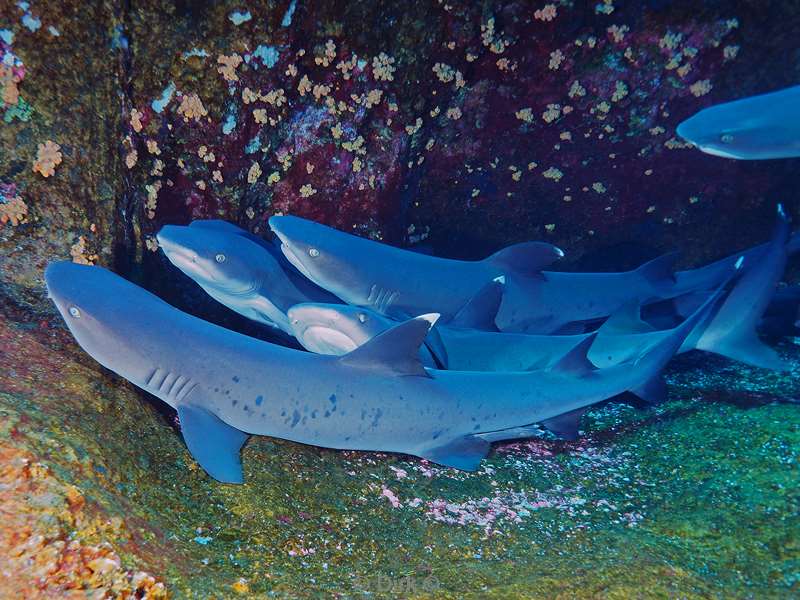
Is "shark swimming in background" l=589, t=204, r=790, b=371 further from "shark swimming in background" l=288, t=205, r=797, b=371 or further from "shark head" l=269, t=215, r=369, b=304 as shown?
"shark head" l=269, t=215, r=369, b=304

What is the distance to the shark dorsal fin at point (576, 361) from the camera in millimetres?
2740

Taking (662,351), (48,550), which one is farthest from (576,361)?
(48,550)

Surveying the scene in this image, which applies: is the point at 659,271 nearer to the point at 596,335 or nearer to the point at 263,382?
the point at 596,335

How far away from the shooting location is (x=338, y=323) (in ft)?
9.02

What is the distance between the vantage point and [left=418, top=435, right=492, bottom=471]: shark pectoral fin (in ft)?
8.48

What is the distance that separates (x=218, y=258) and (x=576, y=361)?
2098mm

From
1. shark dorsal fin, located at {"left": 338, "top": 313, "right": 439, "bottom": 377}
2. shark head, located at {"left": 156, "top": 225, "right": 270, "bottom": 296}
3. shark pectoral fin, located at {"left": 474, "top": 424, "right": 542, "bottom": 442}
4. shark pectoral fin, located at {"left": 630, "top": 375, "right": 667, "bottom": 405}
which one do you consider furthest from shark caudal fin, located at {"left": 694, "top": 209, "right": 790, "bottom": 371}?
shark head, located at {"left": 156, "top": 225, "right": 270, "bottom": 296}

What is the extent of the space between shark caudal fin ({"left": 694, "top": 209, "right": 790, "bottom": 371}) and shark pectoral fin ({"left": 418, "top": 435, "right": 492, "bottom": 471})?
2.10 m

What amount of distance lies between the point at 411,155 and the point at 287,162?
1013 mm

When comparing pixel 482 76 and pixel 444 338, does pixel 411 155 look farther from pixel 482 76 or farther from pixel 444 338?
pixel 444 338

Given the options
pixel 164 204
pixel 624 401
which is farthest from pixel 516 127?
pixel 164 204

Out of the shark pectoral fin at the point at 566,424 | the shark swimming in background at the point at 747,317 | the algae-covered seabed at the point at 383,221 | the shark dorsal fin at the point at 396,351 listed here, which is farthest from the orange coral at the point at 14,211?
the shark swimming in background at the point at 747,317

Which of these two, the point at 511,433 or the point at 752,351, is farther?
the point at 752,351

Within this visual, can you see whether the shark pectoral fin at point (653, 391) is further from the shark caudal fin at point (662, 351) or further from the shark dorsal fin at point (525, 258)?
the shark dorsal fin at point (525, 258)
